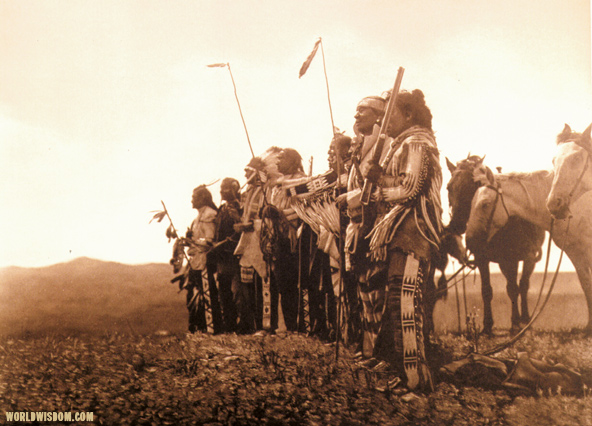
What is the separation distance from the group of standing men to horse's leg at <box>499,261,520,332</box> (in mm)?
618

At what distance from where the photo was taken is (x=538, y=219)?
18.9ft

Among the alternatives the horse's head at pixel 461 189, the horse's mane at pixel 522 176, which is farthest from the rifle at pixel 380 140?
the horse's mane at pixel 522 176

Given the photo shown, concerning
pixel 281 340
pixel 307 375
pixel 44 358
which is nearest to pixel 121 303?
pixel 44 358

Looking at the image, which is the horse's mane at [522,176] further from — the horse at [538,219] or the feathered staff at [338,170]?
the feathered staff at [338,170]

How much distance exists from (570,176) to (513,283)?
96 centimetres

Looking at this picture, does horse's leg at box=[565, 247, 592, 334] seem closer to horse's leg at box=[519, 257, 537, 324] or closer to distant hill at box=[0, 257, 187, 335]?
horse's leg at box=[519, 257, 537, 324]

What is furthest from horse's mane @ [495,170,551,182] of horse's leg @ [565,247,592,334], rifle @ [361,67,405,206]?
rifle @ [361,67,405,206]

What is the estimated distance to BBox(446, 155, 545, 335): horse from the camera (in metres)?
5.67

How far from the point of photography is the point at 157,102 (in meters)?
6.54

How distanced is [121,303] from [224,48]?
7.86 ft

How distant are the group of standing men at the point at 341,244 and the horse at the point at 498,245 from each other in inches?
11.7

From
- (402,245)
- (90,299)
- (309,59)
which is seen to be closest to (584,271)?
(402,245)

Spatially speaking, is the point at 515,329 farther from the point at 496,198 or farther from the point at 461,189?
the point at 461,189

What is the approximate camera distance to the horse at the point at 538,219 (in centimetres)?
573
